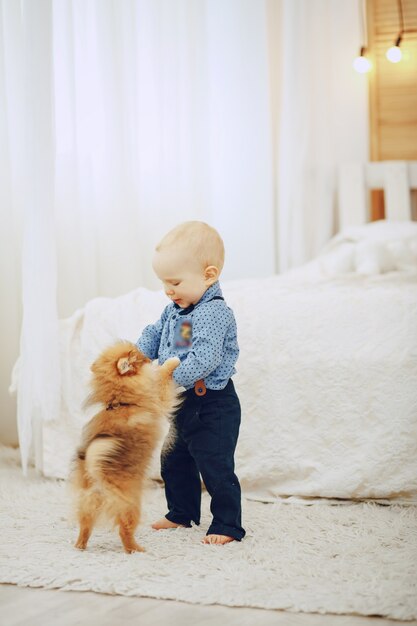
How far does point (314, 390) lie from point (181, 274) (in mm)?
560

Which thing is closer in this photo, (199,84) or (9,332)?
(9,332)

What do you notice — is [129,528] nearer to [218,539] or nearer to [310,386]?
[218,539]

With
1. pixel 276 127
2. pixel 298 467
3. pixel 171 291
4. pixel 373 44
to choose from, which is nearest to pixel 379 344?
pixel 298 467

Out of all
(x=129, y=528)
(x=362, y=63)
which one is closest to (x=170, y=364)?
(x=129, y=528)

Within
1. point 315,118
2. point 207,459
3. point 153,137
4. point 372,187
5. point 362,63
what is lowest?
point 207,459

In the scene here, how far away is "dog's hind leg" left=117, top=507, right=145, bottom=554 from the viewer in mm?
1634

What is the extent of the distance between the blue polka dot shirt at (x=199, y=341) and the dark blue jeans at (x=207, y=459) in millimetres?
49

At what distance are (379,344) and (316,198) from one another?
182 cm

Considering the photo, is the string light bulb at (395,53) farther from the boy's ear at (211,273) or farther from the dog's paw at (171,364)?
the dog's paw at (171,364)

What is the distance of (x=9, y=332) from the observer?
8.96 ft

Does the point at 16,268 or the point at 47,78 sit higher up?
the point at 47,78

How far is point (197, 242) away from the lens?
1.77 metres

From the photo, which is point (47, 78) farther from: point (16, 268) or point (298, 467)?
point (298, 467)

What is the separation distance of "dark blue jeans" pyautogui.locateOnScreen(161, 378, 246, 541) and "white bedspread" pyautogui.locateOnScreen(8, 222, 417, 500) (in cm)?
32
